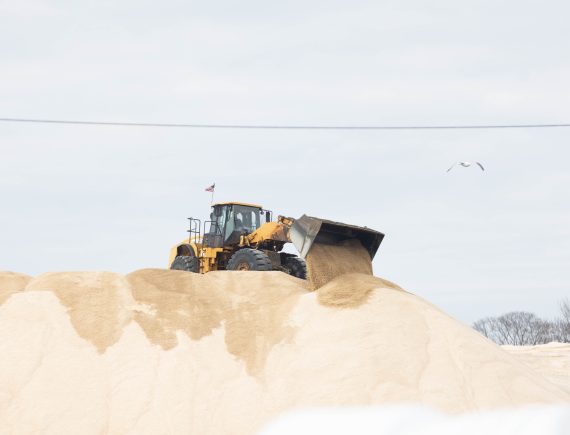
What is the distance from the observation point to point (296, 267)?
758 inches

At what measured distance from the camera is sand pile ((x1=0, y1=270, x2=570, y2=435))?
9.95m

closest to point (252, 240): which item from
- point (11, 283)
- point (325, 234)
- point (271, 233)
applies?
point (271, 233)

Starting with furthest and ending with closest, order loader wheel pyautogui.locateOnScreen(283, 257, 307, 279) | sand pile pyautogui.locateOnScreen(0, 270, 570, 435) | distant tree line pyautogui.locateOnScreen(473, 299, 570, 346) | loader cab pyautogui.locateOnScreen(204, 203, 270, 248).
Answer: distant tree line pyautogui.locateOnScreen(473, 299, 570, 346) < loader cab pyautogui.locateOnScreen(204, 203, 270, 248) < loader wheel pyautogui.locateOnScreen(283, 257, 307, 279) < sand pile pyautogui.locateOnScreen(0, 270, 570, 435)

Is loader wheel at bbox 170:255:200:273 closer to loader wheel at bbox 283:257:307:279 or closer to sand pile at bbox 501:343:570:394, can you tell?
loader wheel at bbox 283:257:307:279

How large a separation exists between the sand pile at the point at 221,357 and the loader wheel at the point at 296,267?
606 cm

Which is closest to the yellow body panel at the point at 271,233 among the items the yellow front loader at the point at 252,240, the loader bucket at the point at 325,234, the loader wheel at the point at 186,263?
the yellow front loader at the point at 252,240

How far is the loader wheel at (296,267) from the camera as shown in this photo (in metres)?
19.2

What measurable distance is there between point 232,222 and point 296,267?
3.06 meters

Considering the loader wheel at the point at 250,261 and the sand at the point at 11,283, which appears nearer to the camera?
the sand at the point at 11,283

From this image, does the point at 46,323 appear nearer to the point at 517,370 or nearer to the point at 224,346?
the point at 224,346

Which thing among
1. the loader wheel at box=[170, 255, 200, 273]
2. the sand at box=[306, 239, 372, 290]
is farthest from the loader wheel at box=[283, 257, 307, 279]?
the sand at box=[306, 239, 372, 290]

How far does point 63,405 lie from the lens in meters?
10.1

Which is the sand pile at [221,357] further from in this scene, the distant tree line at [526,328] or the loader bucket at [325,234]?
the distant tree line at [526,328]

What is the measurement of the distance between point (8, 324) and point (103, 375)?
2.35 meters
